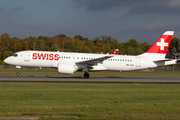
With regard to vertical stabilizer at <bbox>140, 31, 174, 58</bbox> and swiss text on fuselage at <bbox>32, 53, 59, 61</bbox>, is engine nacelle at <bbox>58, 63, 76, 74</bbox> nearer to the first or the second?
swiss text on fuselage at <bbox>32, 53, 59, 61</bbox>

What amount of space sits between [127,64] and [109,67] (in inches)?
119

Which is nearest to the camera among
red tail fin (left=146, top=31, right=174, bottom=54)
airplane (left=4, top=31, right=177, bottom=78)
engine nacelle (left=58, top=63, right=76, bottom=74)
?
engine nacelle (left=58, top=63, right=76, bottom=74)

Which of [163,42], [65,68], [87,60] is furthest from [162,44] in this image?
[65,68]

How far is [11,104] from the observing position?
1225 centimetres

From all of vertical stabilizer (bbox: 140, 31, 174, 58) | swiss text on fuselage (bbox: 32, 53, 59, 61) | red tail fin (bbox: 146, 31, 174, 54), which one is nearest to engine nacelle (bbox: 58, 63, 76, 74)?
swiss text on fuselage (bbox: 32, 53, 59, 61)

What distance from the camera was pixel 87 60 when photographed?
32750mm

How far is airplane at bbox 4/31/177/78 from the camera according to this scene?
3281cm

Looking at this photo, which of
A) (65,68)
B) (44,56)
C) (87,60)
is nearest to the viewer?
(65,68)

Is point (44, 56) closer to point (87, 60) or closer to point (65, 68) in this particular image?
point (65, 68)

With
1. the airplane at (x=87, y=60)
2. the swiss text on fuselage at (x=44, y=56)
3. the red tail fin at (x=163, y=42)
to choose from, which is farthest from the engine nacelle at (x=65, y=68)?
the red tail fin at (x=163, y=42)

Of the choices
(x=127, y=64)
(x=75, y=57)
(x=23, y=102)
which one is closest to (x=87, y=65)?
(x=75, y=57)

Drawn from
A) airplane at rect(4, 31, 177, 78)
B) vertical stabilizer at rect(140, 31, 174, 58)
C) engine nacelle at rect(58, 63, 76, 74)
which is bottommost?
engine nacelle at rect(58, 63, 76, 74)

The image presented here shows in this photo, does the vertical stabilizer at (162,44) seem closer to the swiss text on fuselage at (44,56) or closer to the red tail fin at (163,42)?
the red tail fin at (163,42)

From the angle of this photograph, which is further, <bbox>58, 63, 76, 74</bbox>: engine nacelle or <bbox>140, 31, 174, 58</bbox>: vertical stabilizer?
<bbox>140, 31, 174, 58</bbox>: vertical stabilizer
